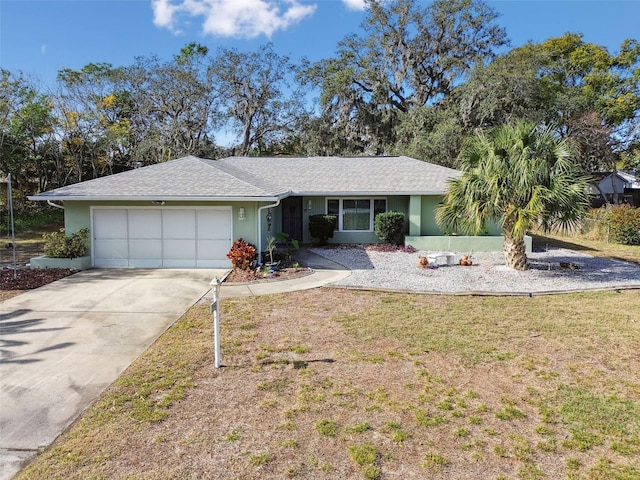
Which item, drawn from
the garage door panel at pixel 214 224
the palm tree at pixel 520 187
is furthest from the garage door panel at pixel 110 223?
the palm tree at pixel 520 187

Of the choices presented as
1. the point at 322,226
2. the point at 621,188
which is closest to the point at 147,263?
the point at 322,226

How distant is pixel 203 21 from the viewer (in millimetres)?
28719

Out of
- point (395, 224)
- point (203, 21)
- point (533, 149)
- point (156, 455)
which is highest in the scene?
point (203, 21)

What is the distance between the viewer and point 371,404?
4891mm

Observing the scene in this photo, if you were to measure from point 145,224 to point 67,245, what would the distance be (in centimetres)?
229

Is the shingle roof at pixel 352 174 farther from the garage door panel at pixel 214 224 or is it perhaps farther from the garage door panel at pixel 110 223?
the garage door panel at pixel 110 223

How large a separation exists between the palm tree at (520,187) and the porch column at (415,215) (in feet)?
14.7

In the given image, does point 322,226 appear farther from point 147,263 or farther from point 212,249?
Result: point 147,263

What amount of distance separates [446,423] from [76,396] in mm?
4334

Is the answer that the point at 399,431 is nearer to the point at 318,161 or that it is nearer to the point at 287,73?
the point at 318,161

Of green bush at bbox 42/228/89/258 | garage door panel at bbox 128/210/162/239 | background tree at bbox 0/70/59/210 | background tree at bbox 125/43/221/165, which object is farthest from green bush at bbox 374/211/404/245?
background tree at bbox 0/70/59/210

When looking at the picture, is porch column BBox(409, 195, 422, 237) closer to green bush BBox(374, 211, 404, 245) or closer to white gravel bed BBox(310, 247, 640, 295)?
green bush BBox(374, 211, 404, 245)

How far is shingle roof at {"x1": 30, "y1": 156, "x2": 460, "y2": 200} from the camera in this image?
12.5 m

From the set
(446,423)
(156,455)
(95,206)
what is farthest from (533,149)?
(95,206)
